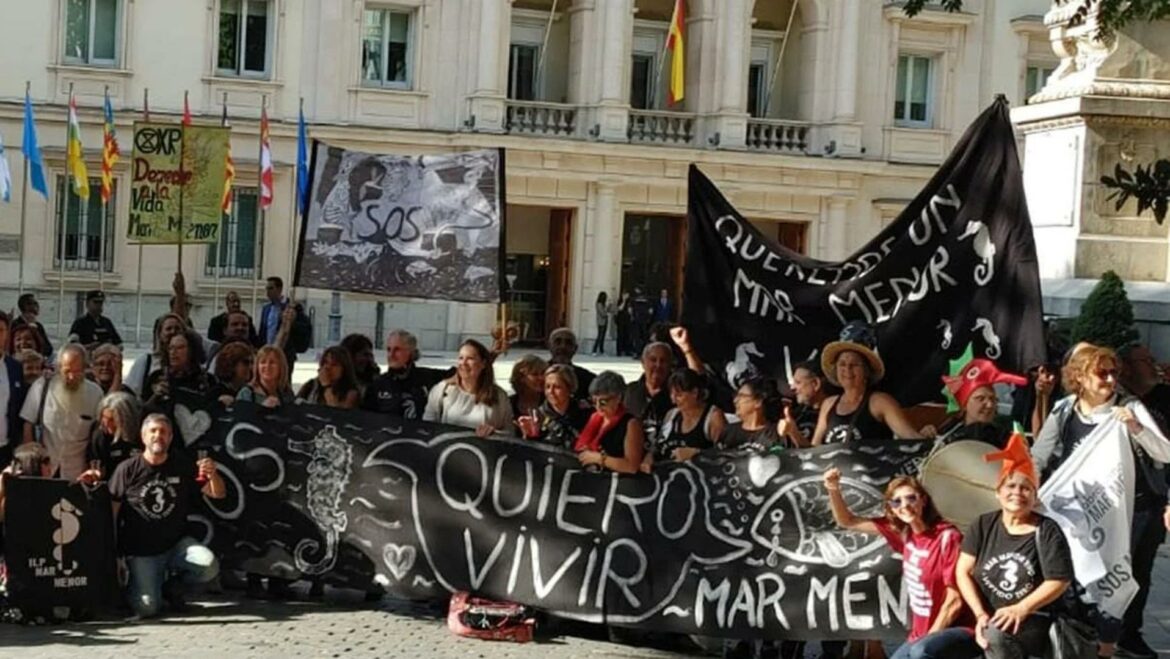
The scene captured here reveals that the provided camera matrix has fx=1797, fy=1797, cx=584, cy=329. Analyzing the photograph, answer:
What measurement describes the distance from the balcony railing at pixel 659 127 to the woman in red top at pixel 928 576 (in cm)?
3173

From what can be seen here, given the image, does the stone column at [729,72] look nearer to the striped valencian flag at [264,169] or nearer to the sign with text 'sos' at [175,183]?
the striped valencian flag at [264,169]

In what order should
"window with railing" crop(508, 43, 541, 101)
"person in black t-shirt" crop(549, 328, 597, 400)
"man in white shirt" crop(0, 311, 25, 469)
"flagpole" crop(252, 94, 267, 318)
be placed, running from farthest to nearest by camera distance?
"window with railing" crop(508, 43, 541, 101) → "flagpole" crop(252, 94, 267, 318) → "person in black t-shirt" crop(549, 328, 597, 400) → "man in white shirt" crop(0, 311, 25, 469)

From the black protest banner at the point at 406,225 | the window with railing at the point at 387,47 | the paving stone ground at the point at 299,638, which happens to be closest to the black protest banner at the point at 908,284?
the black protest banner at the point at 406,225

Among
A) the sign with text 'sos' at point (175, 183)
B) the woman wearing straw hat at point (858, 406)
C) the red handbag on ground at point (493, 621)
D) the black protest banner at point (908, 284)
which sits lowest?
the red handbag on ground at point (493, 621)

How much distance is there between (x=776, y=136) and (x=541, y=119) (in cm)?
553

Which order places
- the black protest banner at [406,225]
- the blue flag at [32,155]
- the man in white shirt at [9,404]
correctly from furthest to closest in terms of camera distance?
the blue flag at [32,155] → the black protest banner at [406,225] → the man in white shirt at [9,404]

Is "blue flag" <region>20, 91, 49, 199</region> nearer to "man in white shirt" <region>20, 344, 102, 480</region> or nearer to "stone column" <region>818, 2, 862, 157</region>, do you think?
"stone column" <region>818, 2, 862, 157</region>

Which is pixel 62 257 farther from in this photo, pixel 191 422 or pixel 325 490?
pixel 325 490

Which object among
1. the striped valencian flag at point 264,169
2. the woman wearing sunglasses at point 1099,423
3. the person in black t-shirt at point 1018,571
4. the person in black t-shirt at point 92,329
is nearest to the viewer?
the person in black t-shirt at point 1018,571

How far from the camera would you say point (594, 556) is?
9.51 m

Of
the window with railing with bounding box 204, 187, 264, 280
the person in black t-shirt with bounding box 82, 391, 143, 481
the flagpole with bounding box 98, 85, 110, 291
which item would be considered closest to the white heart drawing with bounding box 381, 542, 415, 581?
the person in black t-shirt with bounding box 82, 391, 143, 481

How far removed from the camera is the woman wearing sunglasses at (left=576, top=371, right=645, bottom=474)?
9.48m

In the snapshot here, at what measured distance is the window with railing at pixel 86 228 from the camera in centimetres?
3566

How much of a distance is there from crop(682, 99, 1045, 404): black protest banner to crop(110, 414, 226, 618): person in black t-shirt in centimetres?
307
